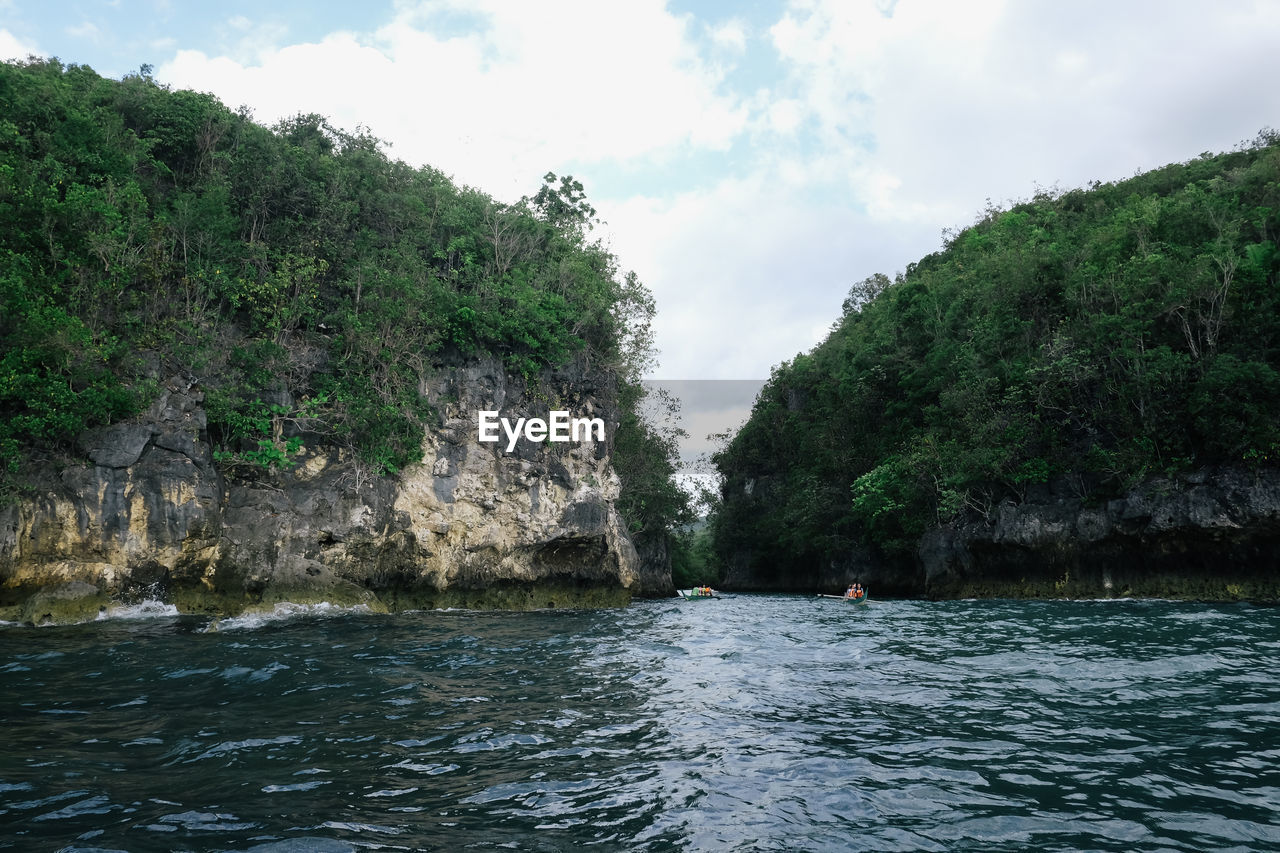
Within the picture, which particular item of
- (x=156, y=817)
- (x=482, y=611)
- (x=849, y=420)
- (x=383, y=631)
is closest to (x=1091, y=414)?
(x=849, y=420)

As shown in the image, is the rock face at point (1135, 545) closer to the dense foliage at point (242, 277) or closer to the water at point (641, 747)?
the water at point (641, 747)

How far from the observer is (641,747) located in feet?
21.4

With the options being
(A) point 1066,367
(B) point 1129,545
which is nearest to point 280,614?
(B) point 1129,545

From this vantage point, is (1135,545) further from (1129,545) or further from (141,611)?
(141,611)

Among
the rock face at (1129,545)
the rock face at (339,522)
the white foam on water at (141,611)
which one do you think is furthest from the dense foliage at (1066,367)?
the white foam on water at (141,611)

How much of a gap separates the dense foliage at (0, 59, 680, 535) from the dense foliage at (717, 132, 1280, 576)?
15.4m

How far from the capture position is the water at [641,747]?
14.6 ft

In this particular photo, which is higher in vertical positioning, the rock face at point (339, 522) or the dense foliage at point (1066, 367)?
the dense foliage at point (1066, 367)

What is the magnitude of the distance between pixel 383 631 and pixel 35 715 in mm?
8306

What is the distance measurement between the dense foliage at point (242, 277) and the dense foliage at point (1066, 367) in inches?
608

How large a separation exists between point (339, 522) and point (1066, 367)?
24.6 m

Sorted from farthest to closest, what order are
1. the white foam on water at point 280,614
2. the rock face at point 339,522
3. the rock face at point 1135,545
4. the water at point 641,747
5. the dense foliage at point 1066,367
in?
the dense foliage at point 1066,367
the rock face at point 1135,545
the rock face at point 339,522
the white foam on water at point 280,614
the water at point 641,747

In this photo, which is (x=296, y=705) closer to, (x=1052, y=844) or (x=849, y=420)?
(x=1052, y=844)

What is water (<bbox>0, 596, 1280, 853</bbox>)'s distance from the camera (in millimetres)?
4465
